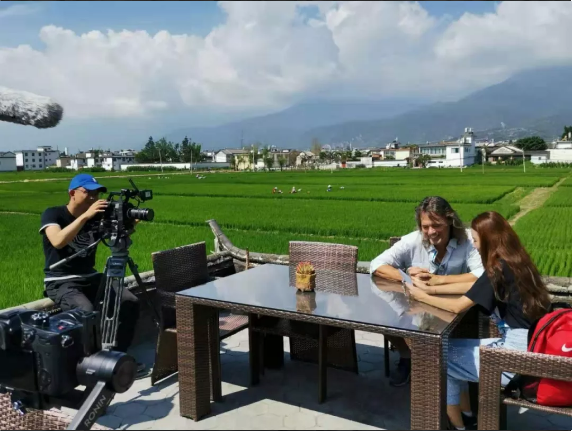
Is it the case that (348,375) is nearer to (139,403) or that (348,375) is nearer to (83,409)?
(139,403)

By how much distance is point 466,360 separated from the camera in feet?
8.51

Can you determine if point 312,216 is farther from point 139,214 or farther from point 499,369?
point 499,369

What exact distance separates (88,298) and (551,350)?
2.72 meters

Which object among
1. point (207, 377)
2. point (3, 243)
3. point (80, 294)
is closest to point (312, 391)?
point (207, 377)

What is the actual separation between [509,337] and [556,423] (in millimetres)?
745

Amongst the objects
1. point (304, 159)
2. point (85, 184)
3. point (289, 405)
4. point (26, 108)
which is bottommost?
point (289, 405)

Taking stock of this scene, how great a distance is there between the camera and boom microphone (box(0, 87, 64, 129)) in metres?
1.76

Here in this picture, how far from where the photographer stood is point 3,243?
33.1 ft

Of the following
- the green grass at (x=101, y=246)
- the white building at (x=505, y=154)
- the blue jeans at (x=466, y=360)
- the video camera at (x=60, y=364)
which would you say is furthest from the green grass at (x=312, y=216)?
the white building at (x=505, y=154)

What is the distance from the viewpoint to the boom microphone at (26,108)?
5.76ft

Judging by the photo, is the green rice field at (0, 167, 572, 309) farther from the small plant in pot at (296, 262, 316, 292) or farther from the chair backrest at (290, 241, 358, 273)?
the small plant in pot at (296, 262, 316, 292)

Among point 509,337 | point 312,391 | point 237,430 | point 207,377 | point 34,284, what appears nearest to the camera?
point 509,337

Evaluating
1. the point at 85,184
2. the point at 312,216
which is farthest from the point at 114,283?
the point at 312,216

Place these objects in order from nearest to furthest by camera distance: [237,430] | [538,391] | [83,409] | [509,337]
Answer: [83,409], [538,391], [509,337], [237,430]
